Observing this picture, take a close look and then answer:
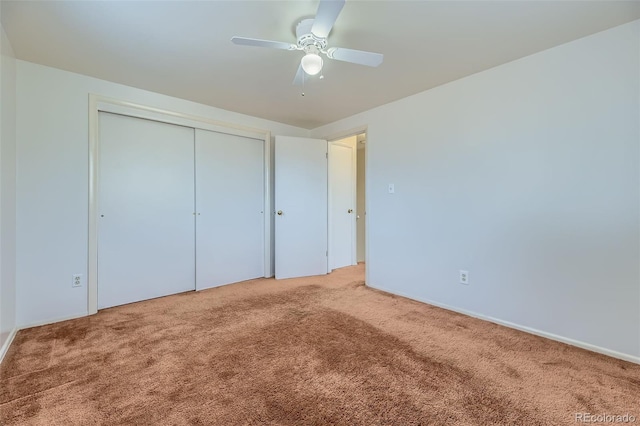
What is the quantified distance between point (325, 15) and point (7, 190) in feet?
8.24

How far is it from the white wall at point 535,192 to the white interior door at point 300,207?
1.29 metres

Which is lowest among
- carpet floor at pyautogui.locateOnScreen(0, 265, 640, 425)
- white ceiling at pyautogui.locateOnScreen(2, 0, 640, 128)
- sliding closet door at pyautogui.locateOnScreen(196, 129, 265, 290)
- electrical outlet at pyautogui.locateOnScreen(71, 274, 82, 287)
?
carpet floor at pyautogui.locateOnScreen(0, 265, 640, 425)

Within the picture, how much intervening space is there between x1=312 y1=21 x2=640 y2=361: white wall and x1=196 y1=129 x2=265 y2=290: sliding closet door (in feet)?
6.32

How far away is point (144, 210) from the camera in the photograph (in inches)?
115

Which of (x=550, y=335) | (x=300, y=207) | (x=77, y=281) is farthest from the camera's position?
(x=300, y=207)

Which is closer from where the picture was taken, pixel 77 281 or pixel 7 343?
pixel 7 343

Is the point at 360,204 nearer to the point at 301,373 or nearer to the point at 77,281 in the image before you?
the point at 301,373

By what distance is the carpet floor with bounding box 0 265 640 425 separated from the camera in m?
1.33

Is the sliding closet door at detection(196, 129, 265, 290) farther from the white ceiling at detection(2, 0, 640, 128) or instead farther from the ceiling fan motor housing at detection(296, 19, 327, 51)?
the ceiling fan motor housing at detection(296, 19, 327, 51)

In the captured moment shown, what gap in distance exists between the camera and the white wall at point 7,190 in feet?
6.14

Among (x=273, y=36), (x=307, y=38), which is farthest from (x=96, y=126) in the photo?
(x=307, y=38)

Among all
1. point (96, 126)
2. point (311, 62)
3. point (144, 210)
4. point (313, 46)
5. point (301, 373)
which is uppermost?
point (313, 46)

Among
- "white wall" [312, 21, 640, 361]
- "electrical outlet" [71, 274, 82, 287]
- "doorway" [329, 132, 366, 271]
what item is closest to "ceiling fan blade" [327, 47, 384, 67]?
"white wall" [312, 21, 640, 361]

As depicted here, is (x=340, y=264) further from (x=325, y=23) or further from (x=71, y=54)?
(x=71, y=54)
